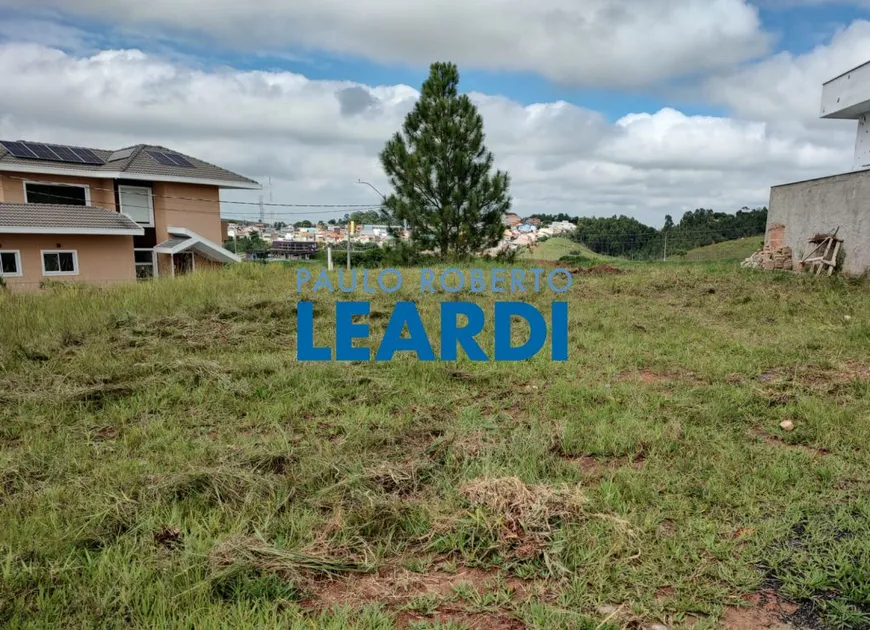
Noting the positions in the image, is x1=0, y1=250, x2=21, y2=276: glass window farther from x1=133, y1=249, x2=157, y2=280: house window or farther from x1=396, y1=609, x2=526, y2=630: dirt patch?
x1=396, y1=609, x2=526, y2=630: dirt patch

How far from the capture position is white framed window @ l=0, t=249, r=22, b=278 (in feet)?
44.6

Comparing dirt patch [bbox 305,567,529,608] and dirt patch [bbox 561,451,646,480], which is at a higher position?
dirt patch [bbox 561,451,646,480]

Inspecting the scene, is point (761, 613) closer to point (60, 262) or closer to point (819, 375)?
point (819, 375)

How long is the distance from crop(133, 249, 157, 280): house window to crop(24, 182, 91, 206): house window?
2.11 meters

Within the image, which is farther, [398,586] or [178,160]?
[178,160]

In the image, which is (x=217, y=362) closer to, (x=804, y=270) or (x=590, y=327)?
(x=590, y=327)

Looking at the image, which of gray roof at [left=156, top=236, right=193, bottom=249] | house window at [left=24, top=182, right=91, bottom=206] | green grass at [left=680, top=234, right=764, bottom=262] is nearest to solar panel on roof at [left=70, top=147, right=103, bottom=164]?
house window at [left=24, top=182, right=91, bottom=206]

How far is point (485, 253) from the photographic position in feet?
52.1

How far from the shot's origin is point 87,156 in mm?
16656

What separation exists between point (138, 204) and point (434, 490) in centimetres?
1809

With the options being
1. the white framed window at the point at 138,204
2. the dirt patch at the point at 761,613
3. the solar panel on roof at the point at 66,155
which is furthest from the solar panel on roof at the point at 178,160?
the dirt patch at the point at 761,613

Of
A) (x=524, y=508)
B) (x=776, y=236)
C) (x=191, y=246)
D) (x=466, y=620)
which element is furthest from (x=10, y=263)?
(x=776, y=236)

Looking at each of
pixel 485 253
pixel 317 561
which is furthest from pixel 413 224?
pixel 317 561

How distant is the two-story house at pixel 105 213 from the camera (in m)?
14.0
